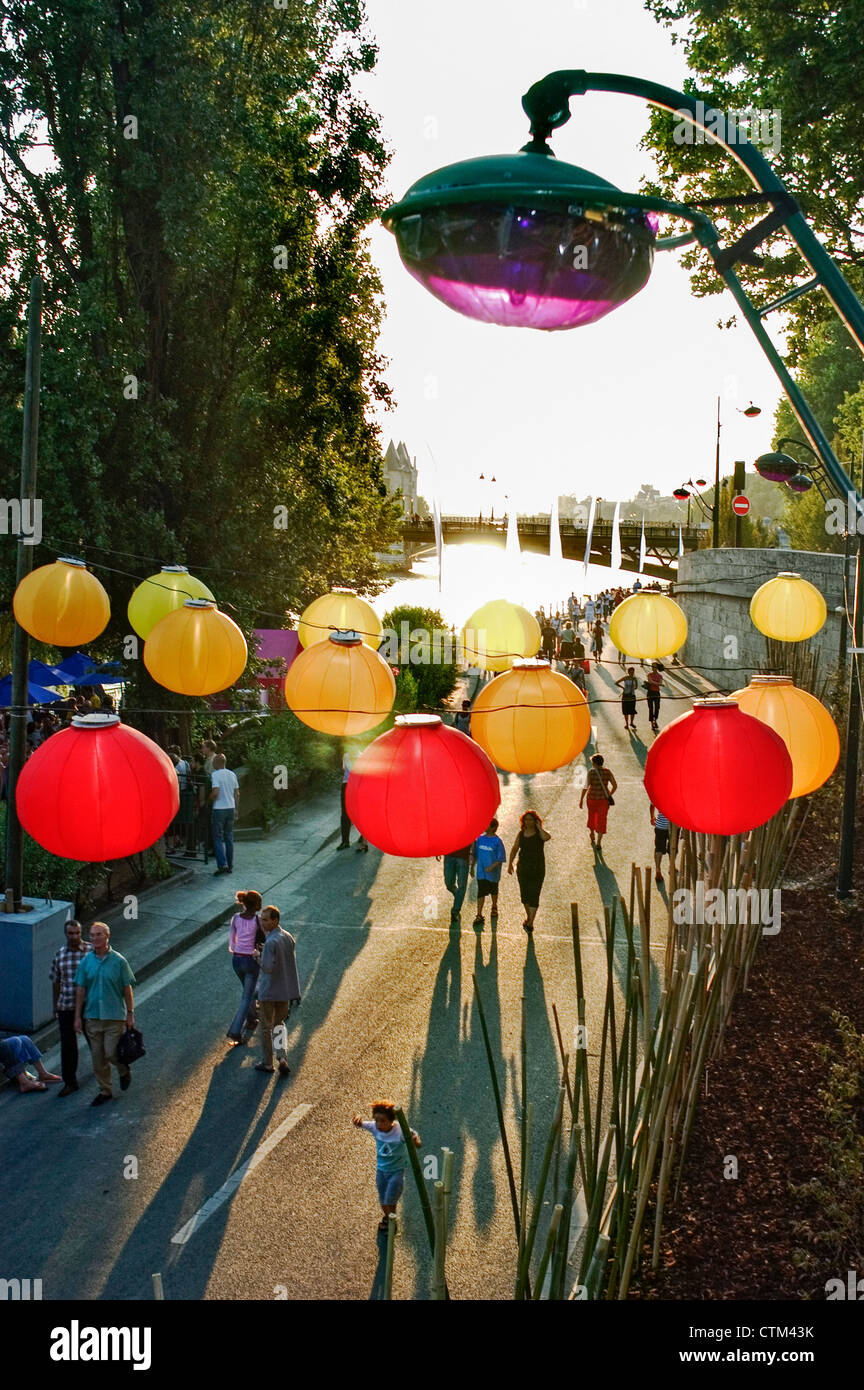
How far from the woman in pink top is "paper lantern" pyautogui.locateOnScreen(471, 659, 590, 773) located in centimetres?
416

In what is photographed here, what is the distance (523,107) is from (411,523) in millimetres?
62065

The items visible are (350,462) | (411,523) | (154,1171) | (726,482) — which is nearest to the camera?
(154,1171)

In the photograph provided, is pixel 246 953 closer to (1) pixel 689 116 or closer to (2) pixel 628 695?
(1) pixel 689 116

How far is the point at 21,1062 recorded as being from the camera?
9188 millimetres

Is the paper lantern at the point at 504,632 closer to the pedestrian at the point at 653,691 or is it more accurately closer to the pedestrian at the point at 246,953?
the pedestrian at the point at 246,953

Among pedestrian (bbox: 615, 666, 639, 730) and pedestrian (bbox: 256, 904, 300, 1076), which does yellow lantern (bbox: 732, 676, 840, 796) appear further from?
pedestrian (bbox: 615, 666, 639, 730)

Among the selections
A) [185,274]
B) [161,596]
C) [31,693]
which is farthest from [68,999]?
[185,274]

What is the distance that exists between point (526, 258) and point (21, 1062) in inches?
350

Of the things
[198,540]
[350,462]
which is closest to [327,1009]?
[198,540]

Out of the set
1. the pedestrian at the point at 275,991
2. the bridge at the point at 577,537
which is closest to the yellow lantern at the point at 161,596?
the pedestrian at the point at 275,991

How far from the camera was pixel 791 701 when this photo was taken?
260 inches

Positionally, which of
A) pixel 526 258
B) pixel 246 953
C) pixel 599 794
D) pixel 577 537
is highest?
pixel 577 537

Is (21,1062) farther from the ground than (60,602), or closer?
closer
